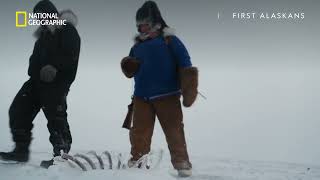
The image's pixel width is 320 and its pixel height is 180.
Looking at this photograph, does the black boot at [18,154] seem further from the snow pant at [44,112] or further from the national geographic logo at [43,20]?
the national geographic logo at [43,20]

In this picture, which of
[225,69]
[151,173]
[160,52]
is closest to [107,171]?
[151,173]

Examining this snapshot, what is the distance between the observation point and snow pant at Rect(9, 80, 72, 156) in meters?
2.49

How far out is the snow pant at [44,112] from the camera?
2.49 meters

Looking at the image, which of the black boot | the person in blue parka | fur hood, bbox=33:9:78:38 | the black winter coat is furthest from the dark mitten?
the black boot

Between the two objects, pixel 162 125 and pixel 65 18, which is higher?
pixel 65 18

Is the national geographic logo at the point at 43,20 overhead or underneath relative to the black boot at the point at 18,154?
overhead

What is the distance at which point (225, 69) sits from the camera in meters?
3.28

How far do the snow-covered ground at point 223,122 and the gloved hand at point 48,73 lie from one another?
0.32m

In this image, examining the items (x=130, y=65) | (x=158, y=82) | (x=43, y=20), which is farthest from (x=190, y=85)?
(x=43, y=20)

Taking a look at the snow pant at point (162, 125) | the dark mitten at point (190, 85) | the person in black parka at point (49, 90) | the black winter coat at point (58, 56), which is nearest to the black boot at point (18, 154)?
the person in black parka at point (49, 90)

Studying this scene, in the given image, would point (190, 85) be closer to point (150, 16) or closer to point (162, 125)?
point (162, 125)

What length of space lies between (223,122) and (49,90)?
1.23 meters

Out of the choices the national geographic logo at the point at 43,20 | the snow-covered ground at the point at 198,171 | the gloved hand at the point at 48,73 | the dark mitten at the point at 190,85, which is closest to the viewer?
the snow-covered ground at the point at 198,171

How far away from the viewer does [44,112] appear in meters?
2.52
